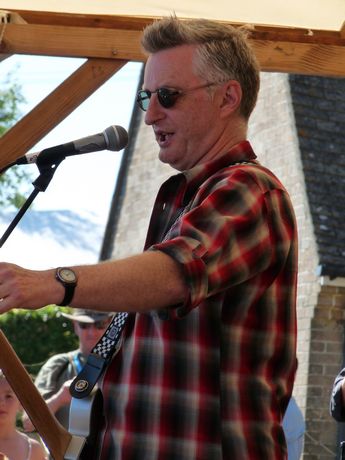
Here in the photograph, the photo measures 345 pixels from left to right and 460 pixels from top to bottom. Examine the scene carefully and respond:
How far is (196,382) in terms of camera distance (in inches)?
105

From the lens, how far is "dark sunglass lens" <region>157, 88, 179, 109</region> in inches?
113

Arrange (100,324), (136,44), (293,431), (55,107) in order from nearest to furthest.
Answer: (55,107)
(136,44)
(293,431)
(100,324)

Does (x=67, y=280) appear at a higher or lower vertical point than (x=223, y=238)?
lower

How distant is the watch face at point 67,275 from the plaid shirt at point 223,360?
0.27m

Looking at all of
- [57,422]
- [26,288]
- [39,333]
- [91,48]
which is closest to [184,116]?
[26,288]

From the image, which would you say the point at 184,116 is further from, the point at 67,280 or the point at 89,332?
the point at 89,332

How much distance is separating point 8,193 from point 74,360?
2598 cm

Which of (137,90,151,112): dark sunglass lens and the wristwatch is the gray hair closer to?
(137,90,151,112): dark sunglass lens

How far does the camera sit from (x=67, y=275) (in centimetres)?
240

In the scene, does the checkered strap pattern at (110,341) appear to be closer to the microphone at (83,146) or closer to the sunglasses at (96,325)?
the microphone at (83,146)

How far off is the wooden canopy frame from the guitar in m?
1.71

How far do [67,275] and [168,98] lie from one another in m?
0.66

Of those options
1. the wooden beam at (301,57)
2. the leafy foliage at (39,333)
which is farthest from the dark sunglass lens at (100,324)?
the leafy foliage at (39,333)

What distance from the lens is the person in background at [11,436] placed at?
6.22 metres
